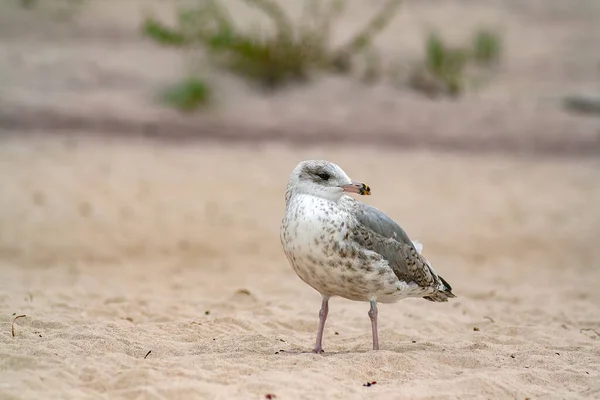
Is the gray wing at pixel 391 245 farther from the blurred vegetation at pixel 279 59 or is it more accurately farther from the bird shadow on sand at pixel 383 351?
the blurred vegetation at pixel 279 59

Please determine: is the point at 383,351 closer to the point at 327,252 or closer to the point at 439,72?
the point at 327,252

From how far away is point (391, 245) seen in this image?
5852 mm

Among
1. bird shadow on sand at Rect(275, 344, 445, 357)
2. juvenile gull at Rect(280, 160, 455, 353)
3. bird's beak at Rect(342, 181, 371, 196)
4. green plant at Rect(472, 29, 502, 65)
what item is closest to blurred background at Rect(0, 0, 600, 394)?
green plant at Rect(472, 29, 502, 65)

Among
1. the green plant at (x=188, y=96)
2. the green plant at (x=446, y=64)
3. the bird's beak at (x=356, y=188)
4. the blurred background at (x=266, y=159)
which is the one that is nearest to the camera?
the bird's beak at (x=356, y=188)

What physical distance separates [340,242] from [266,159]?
846 centimetres

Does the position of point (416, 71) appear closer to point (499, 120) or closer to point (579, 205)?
point (499, 120)

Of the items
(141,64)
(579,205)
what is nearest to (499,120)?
(579,205)

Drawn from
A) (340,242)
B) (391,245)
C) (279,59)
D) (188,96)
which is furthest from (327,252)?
(279,59)

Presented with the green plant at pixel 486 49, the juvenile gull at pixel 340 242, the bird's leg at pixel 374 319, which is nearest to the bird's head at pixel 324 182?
the juvenile gull at pixel 340 242

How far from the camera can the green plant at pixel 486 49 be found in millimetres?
20484

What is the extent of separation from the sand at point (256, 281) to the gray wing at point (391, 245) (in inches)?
18.6

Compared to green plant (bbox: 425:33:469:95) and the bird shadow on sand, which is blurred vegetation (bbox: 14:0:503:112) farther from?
the bird shadow on sand

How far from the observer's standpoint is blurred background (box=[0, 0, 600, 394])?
26.6ft

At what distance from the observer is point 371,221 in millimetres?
5766
